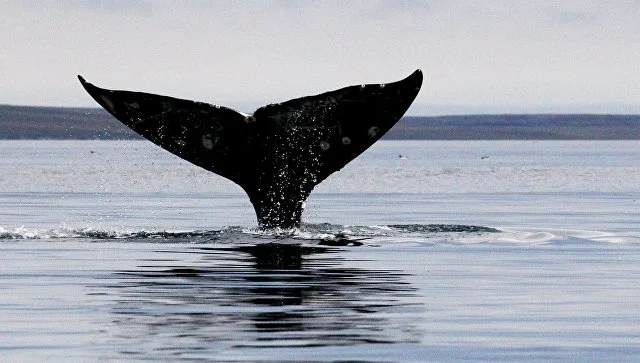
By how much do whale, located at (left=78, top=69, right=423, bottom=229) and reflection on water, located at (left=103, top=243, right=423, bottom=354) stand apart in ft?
3.16

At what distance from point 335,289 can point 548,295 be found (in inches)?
74.1

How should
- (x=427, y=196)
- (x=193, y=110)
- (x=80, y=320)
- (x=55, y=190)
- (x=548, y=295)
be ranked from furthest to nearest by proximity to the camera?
(x=55, y=190), (x=427, y=196), (x=193, y=110), (x=548, y=295), (x=80, y=320)

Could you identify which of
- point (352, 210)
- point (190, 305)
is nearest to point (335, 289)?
point (190, 305)

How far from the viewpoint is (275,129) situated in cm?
1733

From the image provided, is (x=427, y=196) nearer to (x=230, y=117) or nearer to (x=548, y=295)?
(x=230, y=117)

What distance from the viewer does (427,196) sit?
40219mm

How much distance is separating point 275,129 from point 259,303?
4604mm

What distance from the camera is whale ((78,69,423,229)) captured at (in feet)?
54.4

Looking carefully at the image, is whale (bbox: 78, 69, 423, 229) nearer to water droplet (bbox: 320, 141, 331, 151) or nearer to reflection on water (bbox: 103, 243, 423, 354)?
water droplet (bbox: 320, 141, 331, 151)

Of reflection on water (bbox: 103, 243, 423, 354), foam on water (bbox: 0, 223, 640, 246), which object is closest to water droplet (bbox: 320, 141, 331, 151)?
reflection on water (bbox: 103, 243, 423, 354)

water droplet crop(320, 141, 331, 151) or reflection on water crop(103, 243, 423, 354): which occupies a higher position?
water droplet crop(320, 141, 331, 151)

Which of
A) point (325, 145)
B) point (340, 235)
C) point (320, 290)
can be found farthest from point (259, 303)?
point (340, 235)

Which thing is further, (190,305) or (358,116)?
(358,116)

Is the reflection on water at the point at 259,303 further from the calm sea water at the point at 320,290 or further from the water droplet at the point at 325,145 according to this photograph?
the water droplet at the point at 325,145
